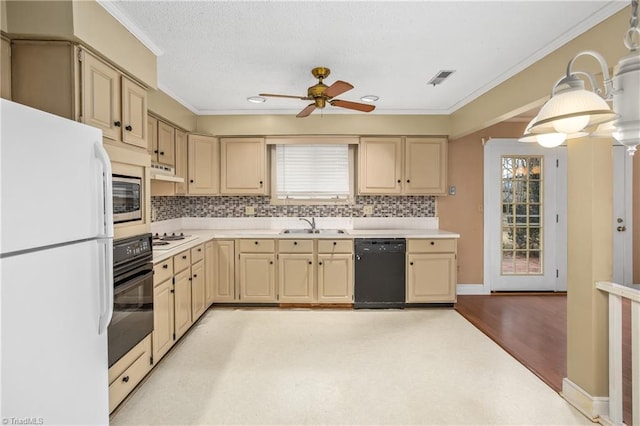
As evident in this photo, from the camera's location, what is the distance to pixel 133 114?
2264 millimetres

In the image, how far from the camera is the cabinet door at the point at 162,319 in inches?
95.3

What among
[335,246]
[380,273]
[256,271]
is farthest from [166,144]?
[380,273]

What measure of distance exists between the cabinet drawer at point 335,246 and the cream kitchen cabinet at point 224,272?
107cm

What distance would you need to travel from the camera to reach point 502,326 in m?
3.36

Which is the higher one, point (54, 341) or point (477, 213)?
point (477, 213)

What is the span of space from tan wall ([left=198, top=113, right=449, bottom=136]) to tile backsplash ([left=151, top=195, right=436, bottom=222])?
897 mm

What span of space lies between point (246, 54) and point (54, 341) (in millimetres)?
2243

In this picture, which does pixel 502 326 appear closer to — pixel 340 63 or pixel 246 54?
pixel 340 63

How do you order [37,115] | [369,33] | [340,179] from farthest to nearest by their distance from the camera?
[340,179] < [369,33] < [37,115]

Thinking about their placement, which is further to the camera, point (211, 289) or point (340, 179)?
point (340, 179)

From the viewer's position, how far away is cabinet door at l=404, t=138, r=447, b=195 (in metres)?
4.19

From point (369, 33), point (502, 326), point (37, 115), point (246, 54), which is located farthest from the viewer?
point (502, 326)

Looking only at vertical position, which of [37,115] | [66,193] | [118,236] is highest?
[37,115]

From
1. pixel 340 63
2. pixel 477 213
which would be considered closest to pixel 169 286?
pixel 340 63
